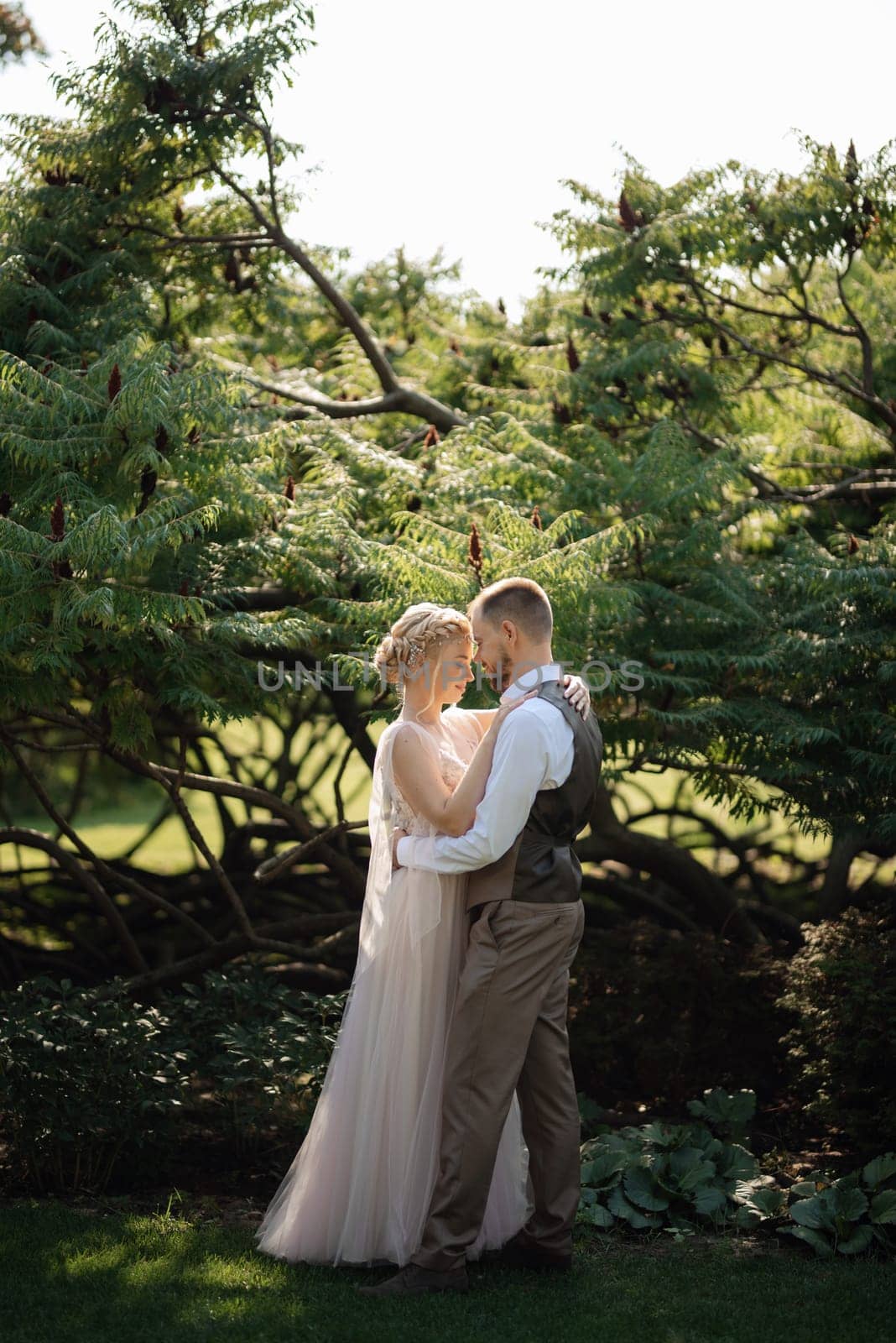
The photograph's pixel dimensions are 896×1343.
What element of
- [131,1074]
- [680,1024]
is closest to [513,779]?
[131,1074]

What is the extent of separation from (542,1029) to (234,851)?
18.0ft

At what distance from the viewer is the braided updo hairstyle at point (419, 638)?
4695mm

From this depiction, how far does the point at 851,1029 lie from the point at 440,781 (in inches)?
108

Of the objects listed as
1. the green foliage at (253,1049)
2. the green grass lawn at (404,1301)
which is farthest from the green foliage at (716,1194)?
the green foliage at (253,1049)

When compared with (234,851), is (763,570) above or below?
above

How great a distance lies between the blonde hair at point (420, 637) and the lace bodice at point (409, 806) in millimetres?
240

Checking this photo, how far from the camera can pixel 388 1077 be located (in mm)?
4711

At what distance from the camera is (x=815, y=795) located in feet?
22.6

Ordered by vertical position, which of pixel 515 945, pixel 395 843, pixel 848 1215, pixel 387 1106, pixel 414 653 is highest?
pixel 414 653

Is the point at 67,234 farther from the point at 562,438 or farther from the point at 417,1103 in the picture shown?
the point at 417,1103

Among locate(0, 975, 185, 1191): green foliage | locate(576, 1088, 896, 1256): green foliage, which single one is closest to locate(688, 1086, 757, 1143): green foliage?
locate(576, 1088, 896, 1256): green foliage

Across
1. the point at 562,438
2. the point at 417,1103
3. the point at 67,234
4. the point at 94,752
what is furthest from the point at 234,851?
the point at 417,1103

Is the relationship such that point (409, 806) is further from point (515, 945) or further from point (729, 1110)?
point (729, 1110)

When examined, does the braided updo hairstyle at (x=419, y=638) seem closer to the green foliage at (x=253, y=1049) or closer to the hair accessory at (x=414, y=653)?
the hair accessory at (x=414, y=653)
